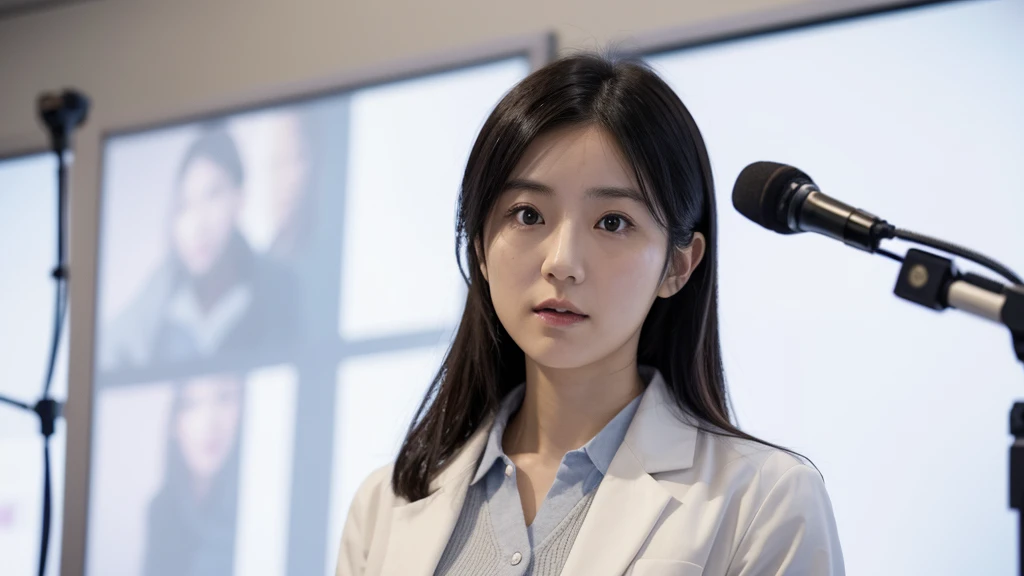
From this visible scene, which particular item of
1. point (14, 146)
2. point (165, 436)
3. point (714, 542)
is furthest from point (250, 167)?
point (714, 542)

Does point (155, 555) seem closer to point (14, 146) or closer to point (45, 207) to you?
point (45, 207)

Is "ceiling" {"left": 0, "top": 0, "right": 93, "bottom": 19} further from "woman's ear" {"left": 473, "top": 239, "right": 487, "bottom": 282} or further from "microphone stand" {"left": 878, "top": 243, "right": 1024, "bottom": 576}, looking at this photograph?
"microphone stand" {"left": 878, "top": 243, "right": 1024, "bottom": 576}

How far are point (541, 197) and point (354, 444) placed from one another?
3.95ft

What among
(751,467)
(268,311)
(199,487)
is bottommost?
(199,487)

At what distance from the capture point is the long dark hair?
144 centimetres

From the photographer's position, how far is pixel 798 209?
1.04 metres

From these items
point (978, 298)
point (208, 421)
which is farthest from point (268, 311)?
point (978, 298)

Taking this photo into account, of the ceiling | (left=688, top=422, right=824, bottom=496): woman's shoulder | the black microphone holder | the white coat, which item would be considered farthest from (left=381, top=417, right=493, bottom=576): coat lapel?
the ceiling

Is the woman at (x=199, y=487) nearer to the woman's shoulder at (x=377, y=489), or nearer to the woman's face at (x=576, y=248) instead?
the woman's shoulder at (x=377, y=489)

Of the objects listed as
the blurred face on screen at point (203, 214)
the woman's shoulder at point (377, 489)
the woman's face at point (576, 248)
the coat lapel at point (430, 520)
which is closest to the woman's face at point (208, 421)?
the blurred face on screen at point (203, 214)

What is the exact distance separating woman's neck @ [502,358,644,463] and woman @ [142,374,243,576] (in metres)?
1.28

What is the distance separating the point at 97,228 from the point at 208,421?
67cm

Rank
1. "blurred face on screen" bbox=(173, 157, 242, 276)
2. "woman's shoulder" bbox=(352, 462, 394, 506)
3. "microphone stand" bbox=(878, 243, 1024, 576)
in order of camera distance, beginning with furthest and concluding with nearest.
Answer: "blurred face on screen" bbox=(173, 157, 242, 276)
"woman's shoulder" bbox=(352, 462, 394, 506)
"microphone stand" bbox=(878, 243, 1024, 576)

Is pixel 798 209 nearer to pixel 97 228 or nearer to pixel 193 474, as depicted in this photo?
pixel 193 474
